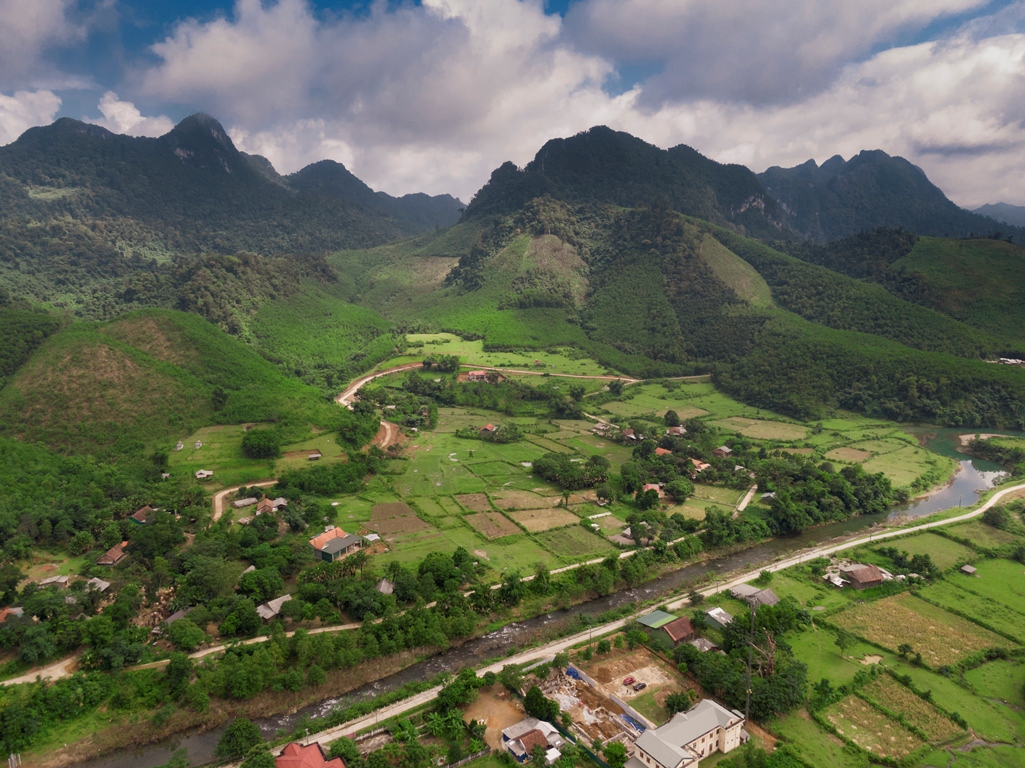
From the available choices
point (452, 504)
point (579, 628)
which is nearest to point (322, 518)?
point (452, 504)

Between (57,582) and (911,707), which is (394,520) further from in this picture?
(911,707)

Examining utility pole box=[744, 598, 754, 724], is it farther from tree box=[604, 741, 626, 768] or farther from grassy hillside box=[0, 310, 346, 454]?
grassy hillside box=[0, 310, 346, 454]

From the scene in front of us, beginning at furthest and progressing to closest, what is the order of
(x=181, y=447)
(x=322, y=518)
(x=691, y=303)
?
(x=691, y=303), (x=181, y=447), (x=322, y=518)

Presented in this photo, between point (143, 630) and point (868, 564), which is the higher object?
point (143, 630)

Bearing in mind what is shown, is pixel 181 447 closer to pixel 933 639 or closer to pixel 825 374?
pixel 933 639

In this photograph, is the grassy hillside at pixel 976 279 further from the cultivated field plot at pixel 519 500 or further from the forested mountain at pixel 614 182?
the cultivated field plot at pixel 519 500

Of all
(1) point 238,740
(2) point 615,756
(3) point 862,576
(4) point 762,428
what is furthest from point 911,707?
(4) point 762,428

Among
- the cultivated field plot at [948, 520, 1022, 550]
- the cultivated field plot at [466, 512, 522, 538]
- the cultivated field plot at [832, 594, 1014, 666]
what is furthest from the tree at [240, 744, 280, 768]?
the cultivated field plot at [948, 520, 1022, 550]
